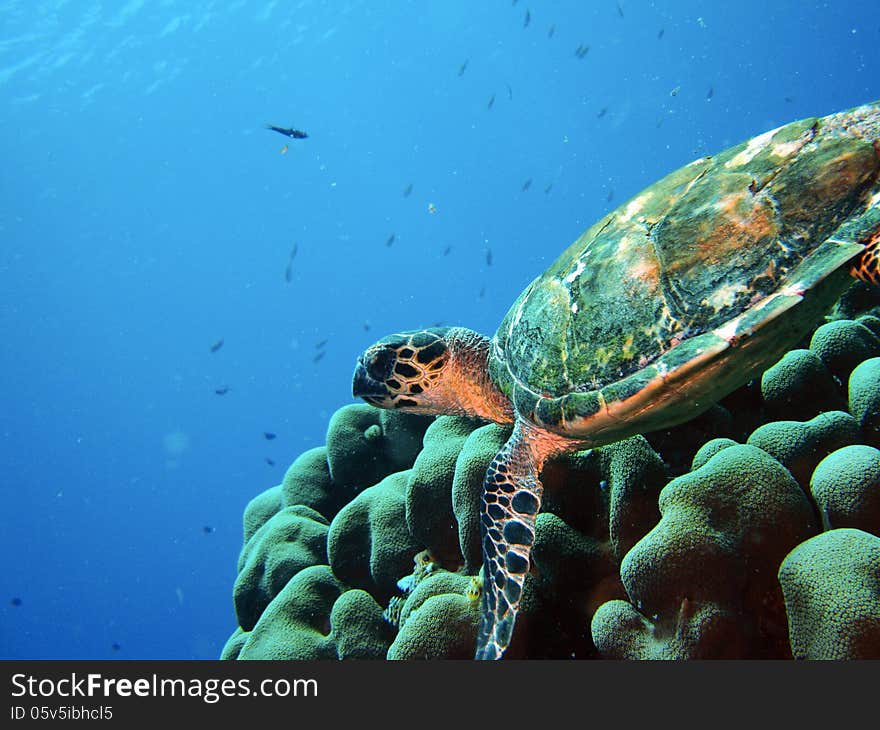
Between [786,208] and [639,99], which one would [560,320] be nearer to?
[786,208]

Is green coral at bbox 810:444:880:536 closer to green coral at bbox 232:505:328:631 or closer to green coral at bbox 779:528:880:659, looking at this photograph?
green coral at bbox 779:528:880:659

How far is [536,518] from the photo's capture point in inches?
111

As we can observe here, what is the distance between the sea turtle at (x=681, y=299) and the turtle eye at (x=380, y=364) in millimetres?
1048

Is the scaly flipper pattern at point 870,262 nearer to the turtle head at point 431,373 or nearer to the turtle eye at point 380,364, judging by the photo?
the turtle head at point 431,373

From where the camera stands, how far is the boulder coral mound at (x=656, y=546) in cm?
201

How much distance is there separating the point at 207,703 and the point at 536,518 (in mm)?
1855

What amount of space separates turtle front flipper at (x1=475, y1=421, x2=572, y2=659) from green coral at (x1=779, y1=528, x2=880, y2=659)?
1136 millimetres

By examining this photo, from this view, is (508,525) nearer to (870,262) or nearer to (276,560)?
(870,262)

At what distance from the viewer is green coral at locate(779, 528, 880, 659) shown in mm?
Result: 1715

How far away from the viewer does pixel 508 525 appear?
268 centimetres

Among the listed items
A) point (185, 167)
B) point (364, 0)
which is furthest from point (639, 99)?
point (185, 167)

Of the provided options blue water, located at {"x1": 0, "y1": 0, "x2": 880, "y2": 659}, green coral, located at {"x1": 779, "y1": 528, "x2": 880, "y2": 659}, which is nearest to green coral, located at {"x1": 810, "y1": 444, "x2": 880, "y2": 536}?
green coral, located at {"x1": 779, "y1": 528, "x2": 880, "y2": 659}

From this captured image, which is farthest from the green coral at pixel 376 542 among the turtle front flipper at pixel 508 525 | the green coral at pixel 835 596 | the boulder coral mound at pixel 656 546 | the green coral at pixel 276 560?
the green coral at pixel 835 596

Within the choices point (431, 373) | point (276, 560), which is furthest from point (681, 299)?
point (276, 560)
